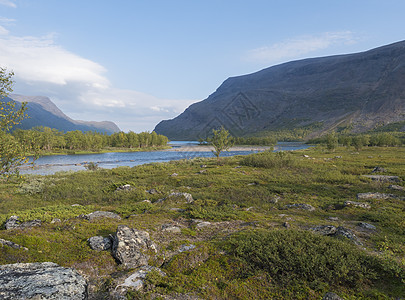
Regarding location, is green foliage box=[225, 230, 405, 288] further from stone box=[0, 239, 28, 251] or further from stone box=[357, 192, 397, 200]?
stone box=[357, 192, 397, 200]

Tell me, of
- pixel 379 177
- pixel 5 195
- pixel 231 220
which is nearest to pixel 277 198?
pixel 231 220

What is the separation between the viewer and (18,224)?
36.3 ft

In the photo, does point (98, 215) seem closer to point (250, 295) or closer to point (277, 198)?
point (250, 295)

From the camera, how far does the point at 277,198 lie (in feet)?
60.6

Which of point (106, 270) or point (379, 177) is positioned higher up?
point (106, 270)

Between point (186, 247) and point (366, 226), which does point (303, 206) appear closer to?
point (366, 226)

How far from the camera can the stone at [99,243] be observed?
873 centimetres

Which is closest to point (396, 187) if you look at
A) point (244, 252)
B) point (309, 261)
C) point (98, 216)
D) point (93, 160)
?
point (309, 261)

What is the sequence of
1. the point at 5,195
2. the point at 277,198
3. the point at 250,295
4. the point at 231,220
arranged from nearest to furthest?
the point at 250,295 < the point at 231,220 < the point at 277,198 < the point at 5,195

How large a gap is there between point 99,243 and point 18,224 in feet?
18.7

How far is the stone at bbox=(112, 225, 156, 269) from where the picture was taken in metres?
8.03

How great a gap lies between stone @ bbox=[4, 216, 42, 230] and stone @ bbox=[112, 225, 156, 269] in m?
5.26

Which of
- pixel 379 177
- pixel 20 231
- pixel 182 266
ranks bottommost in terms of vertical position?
pixel 379 177

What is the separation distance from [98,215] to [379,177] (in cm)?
3061
